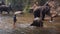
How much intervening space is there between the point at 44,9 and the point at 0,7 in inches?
305

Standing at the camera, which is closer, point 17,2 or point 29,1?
point 29,1

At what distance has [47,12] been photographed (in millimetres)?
15297

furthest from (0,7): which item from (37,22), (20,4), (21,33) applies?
(21,33)

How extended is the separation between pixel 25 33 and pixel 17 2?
42.6ft

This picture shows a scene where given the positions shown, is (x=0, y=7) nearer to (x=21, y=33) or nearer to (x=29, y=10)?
(x=29, y=10)

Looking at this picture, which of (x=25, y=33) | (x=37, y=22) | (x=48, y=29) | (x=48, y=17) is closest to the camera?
(x=25, y=33)


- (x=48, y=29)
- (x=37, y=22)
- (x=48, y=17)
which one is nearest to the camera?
(x=48, y=29)

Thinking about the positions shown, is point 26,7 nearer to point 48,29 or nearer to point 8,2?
point 8,2

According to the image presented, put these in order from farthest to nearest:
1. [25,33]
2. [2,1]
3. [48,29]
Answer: [2,1]
[48,29]
[25,33]

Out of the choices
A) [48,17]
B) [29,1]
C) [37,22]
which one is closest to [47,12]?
[48,17]

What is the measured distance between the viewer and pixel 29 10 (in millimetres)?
20609

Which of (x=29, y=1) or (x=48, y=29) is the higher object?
(x=29, y=1)

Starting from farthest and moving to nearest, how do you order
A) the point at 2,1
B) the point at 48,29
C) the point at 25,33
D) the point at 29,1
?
the point at 2,1
the point at 29,1
the point at 48,29
the point at 25,33

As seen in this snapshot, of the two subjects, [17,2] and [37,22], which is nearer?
[37,22]
